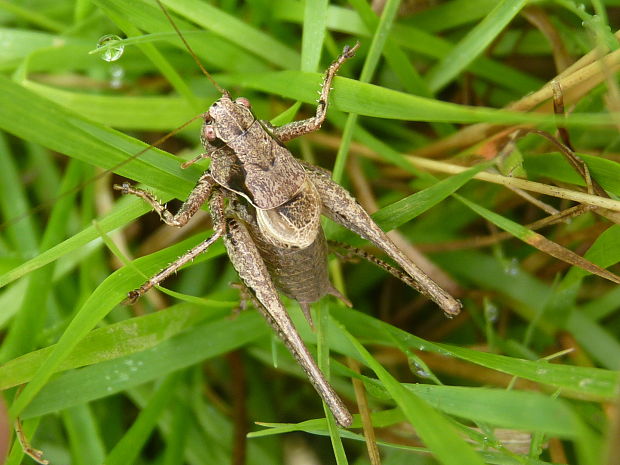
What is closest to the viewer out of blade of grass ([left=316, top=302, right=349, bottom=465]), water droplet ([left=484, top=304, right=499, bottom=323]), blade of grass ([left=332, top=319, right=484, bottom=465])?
blade of grass ([left=332, top=319, right=484, bottom=465])

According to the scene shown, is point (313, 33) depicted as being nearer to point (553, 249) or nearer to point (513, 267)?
point (553, 249)

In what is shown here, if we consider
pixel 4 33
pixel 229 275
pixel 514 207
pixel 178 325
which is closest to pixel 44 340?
pixel 178 325

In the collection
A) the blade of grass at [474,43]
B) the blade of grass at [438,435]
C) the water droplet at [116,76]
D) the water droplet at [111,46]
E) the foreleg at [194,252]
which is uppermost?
the water droplet at [116,76]

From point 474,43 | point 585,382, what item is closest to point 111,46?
point 474,43

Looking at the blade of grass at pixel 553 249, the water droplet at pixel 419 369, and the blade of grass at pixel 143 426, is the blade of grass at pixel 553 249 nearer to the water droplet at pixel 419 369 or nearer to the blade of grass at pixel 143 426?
→ the water droplet at pixel 419 369

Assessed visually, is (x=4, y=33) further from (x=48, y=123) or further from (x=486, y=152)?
(x=486, y=152)

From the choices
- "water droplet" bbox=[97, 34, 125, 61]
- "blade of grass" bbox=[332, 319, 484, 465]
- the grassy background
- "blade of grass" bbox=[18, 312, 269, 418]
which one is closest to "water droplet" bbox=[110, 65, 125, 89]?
the grassy background

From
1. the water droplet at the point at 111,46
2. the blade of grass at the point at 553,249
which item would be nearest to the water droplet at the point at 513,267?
the blade of grass at the point at 553,249

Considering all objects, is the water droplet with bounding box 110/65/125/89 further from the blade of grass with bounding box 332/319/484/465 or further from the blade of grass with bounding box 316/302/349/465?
the blade of grass with bounding box 332/319/484/465
